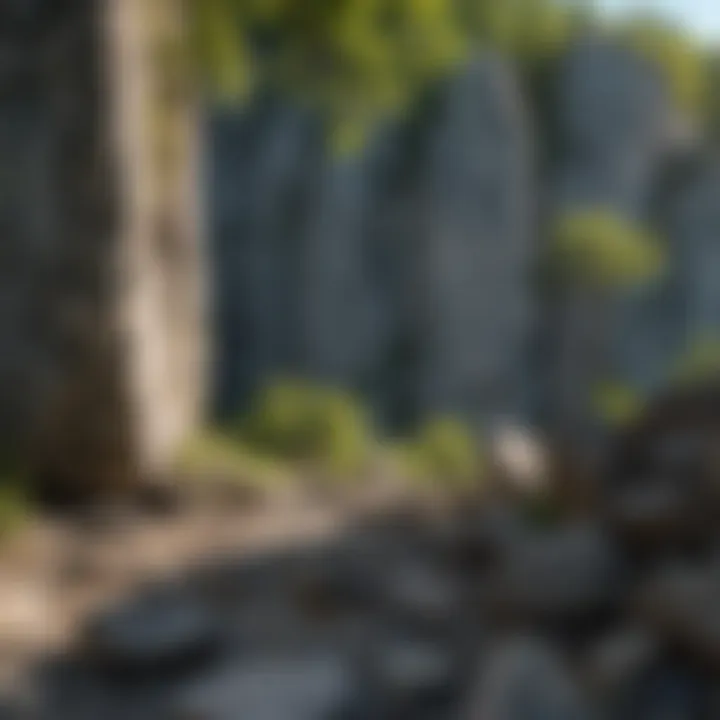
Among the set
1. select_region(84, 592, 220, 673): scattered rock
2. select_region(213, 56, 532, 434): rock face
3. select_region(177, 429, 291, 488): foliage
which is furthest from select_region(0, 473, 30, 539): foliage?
select_region(213, 56, 532, 434): rock face

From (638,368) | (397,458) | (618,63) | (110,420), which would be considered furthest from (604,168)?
Result: (110,420)

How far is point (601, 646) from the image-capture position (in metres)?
2.60

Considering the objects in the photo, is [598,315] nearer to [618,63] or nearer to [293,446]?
[618,63]

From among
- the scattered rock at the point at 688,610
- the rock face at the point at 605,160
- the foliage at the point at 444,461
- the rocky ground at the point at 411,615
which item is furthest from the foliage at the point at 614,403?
the rock face at the point at 605,160

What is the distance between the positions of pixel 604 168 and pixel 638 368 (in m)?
3.72

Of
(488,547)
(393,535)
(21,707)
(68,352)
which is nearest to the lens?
(21,707)

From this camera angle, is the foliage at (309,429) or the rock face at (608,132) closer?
the foliage at (309,429)

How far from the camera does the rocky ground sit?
239 centimetres

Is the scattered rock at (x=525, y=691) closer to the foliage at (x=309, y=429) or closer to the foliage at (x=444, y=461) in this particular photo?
the foliage at (x=444, y=461)

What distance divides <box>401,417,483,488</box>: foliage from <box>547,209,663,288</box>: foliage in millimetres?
10177

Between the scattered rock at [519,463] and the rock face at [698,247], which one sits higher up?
the rock face at [698,247]

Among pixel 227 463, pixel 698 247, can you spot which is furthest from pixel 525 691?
pixel 698 247

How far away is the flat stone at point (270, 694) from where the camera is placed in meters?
2.32

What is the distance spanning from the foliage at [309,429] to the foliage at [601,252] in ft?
36.8
